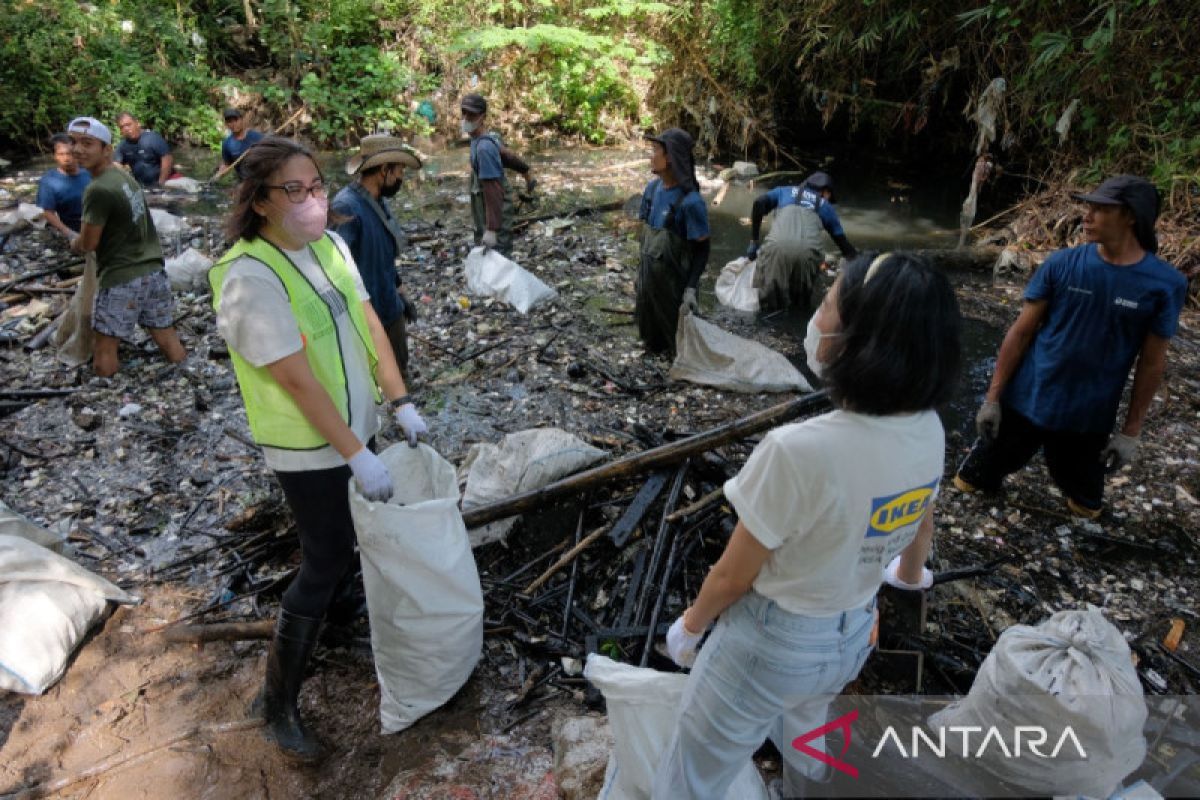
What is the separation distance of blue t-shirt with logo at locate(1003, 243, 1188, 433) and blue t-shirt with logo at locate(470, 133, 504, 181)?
13.8 ft

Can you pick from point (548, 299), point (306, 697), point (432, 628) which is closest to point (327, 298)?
point (432, 628)

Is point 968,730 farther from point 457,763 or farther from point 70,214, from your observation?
point 70,214

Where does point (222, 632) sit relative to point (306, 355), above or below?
below

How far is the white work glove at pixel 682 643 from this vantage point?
1655mm

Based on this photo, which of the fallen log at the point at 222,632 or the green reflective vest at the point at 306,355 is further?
the fallen log at the point at 222,632

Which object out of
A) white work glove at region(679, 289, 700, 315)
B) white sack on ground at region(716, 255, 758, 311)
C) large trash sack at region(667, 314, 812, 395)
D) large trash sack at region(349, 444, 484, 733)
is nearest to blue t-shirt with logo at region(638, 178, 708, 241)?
white work glove at region(679, 289, 700, 315)

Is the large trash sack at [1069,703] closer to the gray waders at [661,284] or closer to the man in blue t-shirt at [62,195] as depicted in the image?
the gray waders at [661,284]

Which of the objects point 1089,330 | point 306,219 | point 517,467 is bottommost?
point 517,467

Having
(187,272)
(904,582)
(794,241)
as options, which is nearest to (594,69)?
(794,241)

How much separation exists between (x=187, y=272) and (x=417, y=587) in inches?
214

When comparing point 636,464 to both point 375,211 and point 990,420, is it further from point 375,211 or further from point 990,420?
point 375,211

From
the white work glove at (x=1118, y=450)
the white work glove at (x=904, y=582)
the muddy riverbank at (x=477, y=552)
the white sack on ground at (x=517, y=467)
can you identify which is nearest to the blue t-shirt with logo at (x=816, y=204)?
the muddy riverbank at (x=477, y=552)

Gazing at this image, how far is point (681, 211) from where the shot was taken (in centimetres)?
471

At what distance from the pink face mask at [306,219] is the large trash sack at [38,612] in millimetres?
1761
